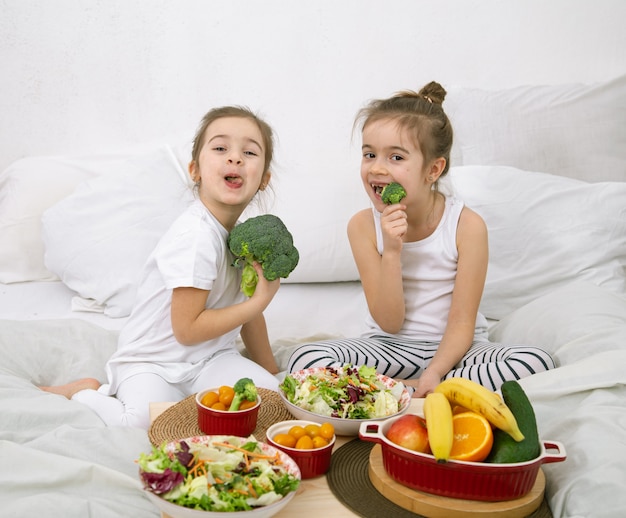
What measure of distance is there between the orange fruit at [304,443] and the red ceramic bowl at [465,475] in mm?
111

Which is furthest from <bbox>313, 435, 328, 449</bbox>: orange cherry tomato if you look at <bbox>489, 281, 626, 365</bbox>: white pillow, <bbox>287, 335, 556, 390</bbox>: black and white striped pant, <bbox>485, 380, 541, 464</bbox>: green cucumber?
<bbox>489, 281, 626, 365</bbox>: white pillow

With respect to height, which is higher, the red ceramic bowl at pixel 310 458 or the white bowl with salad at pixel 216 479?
the white bowl with salad at pixel 216 479

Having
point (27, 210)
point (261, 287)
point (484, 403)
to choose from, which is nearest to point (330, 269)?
point (261, 287)

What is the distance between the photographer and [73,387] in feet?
5.26

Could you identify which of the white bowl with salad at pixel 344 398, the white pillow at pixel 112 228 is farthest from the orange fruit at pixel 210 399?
the white pillow at pixel 112 228

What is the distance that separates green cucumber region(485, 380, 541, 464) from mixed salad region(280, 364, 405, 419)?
24cm

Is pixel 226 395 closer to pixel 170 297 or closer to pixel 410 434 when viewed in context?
pixel 410 434

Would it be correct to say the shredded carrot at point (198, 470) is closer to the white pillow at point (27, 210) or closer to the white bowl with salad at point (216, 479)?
the white bowl with salad at point (216, 479)

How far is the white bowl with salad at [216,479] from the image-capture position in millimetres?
807

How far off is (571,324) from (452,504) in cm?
87

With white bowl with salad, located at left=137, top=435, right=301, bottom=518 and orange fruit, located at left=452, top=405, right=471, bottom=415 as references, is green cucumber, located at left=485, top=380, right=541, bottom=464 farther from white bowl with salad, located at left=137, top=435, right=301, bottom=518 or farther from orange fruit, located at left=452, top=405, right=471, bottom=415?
white bowl with salad, located at left=137, top=435, right=301, bottom=518

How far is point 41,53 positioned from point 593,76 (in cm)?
215

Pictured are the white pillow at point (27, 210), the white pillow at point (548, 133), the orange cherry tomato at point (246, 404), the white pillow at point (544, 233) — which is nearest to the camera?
the orange cherry tomato at point (246, 404)

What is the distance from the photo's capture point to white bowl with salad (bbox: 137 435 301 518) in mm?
807
